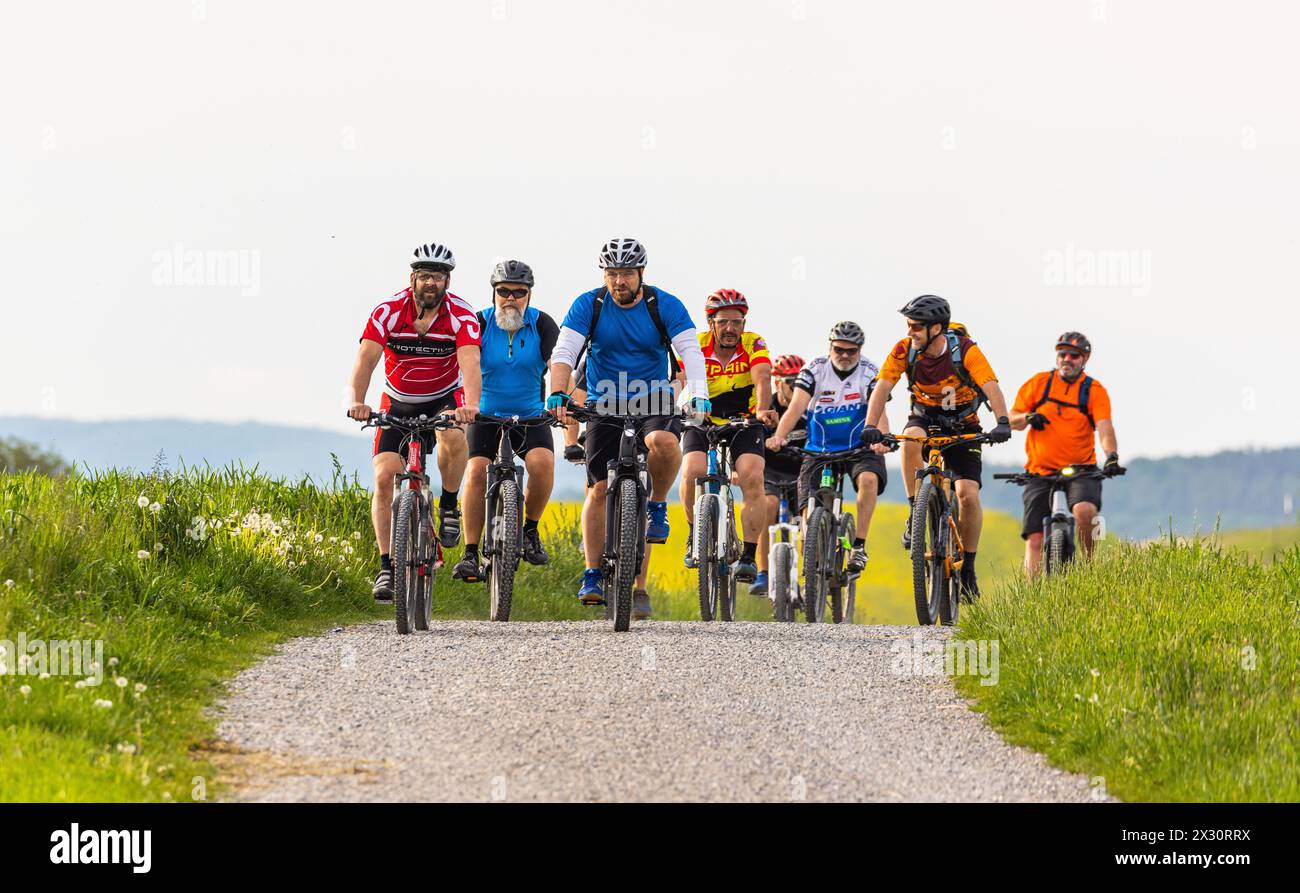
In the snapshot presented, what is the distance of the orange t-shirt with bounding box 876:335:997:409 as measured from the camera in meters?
12.6

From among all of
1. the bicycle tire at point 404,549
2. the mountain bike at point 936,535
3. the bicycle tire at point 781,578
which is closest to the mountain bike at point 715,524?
the bicycle tire at point 781,578

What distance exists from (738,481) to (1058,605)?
3666 millimetres

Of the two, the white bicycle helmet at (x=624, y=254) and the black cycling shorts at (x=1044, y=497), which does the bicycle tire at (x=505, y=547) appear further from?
the black cycling shorts at (x=1044, y=497)

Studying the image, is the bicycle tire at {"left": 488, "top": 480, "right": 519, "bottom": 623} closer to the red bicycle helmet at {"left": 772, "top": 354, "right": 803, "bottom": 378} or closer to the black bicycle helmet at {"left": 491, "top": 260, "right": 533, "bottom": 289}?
the black bicycle helmet at {"left": 491, "top": 260, "right": 533, "bottom": 289}

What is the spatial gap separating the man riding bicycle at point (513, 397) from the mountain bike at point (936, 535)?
2801 millimetres

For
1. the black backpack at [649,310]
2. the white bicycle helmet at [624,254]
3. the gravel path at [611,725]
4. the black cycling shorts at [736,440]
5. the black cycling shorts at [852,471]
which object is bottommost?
the gravel path at [611,725]

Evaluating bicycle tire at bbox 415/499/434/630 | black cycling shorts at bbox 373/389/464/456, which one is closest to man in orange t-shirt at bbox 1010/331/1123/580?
black cycling shorts at bbox 373/389/464/456

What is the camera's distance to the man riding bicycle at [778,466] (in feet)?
49.3

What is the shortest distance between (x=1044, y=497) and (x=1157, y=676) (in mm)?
6606

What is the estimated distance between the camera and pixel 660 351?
11.4m

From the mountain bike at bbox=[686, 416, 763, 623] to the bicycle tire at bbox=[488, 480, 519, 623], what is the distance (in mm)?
1565

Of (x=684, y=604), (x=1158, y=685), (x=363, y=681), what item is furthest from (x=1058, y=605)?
(x=684, y=604)
